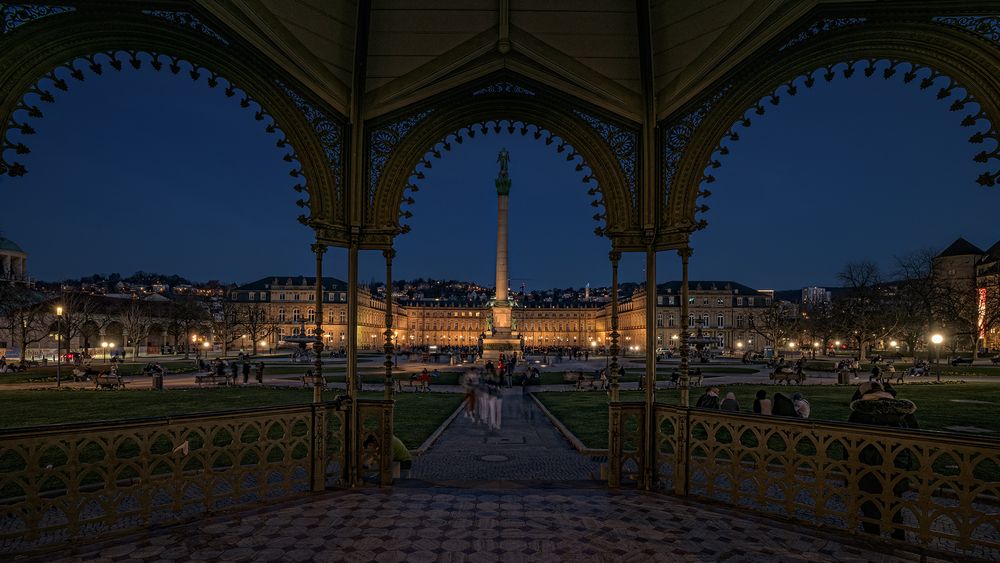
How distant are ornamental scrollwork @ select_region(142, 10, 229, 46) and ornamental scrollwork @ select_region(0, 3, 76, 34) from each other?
2.58 feet

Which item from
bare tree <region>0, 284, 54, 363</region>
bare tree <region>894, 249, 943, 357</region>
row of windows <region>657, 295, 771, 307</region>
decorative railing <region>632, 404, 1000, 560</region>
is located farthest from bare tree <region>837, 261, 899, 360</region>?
bare tree <region>0, 284, 54, 363</region>

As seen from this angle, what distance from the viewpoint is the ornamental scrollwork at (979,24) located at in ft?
16.1

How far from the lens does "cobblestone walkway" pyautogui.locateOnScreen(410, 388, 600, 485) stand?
872cm

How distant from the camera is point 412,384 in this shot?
82.3 ft

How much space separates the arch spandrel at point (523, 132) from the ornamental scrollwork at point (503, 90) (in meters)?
0.01

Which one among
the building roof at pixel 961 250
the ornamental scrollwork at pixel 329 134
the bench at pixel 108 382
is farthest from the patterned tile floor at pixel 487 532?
the building roof at pixel 961 250

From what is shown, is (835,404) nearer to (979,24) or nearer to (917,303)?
(979,24)

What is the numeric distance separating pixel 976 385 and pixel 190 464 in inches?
1231

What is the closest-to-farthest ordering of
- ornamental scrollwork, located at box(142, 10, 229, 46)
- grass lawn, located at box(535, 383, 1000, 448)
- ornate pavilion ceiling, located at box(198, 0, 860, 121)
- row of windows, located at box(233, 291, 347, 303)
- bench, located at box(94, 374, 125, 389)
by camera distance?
ornamental scrollwork, located at box(142, 10, 229, 46) → ornate pavilion ceiling, located at box(198, 0, 860, 121) → grass lawn, located at box(535, 383, 1000, 448) → bench, located at box(94, 374, 125, 389) → row of windows, located at box(233, 291, 347, 303)

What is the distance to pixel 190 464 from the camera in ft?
30.9

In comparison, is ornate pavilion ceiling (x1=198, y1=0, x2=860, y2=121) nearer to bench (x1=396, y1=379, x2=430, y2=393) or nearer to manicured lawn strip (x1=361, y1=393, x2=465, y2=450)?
manicured lawn strip (x1=361, y1=393, x2=465, y2=450)

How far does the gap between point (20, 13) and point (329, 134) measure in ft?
10.4

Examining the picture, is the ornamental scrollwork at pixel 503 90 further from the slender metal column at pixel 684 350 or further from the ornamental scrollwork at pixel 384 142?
the slender metal column at pixel 684 350

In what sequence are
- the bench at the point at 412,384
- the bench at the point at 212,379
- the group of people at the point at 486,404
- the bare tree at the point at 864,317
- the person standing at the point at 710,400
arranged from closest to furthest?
the person standing at the point at 710,400 → the group of people at the point at 486,404 → the bench at the point at 212,379 → the bench at the point at 412,384 → the bare tree at the point at 864,317
